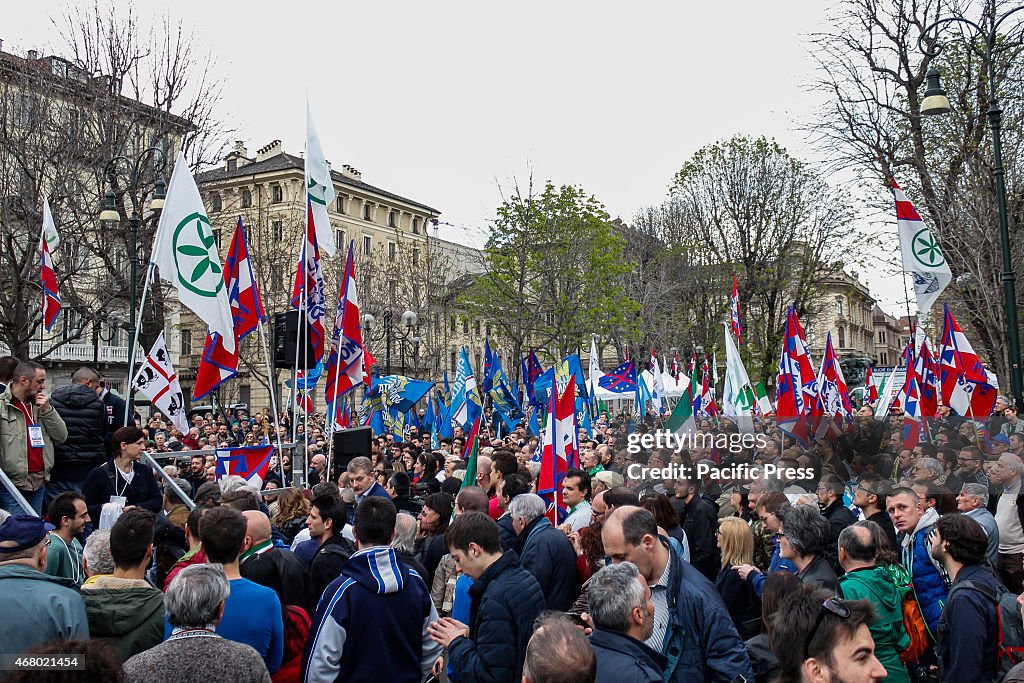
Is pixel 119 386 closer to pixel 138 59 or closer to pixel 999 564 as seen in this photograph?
pixel 138 59

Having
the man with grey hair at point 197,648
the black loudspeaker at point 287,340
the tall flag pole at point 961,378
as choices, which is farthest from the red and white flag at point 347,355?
the tall flag pole at point 961,378

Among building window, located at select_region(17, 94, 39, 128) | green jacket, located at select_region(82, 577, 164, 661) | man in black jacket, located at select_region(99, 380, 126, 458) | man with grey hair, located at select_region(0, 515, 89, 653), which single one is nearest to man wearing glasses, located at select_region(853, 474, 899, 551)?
green jacket, located at select_region(82, 577, 164, 661)

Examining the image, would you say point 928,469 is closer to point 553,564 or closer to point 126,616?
point 553,564

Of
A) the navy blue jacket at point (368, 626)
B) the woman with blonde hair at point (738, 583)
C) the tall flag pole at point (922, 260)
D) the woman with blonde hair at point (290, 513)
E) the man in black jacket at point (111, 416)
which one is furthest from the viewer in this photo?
the tall flag pole at point (922, 260)

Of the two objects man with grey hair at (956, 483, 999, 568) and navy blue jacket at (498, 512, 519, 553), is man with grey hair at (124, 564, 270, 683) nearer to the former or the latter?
navy blue jacket at (498, 512, 519, 553)

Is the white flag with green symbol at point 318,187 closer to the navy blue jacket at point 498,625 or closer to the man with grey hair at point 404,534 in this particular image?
the man with grey hair at point 404,534

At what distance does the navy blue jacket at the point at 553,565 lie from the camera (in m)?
5.69

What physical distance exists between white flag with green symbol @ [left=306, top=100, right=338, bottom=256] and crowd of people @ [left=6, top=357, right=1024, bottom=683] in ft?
12.2

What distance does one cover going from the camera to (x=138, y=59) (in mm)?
26812

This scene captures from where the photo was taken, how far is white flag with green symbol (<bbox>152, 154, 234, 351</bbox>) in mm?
9148

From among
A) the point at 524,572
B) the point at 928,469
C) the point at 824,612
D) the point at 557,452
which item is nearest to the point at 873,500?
the point at 928,469

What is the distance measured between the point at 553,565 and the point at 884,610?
198 cm

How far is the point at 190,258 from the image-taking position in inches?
367

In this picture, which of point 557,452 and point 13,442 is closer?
point 13,442
